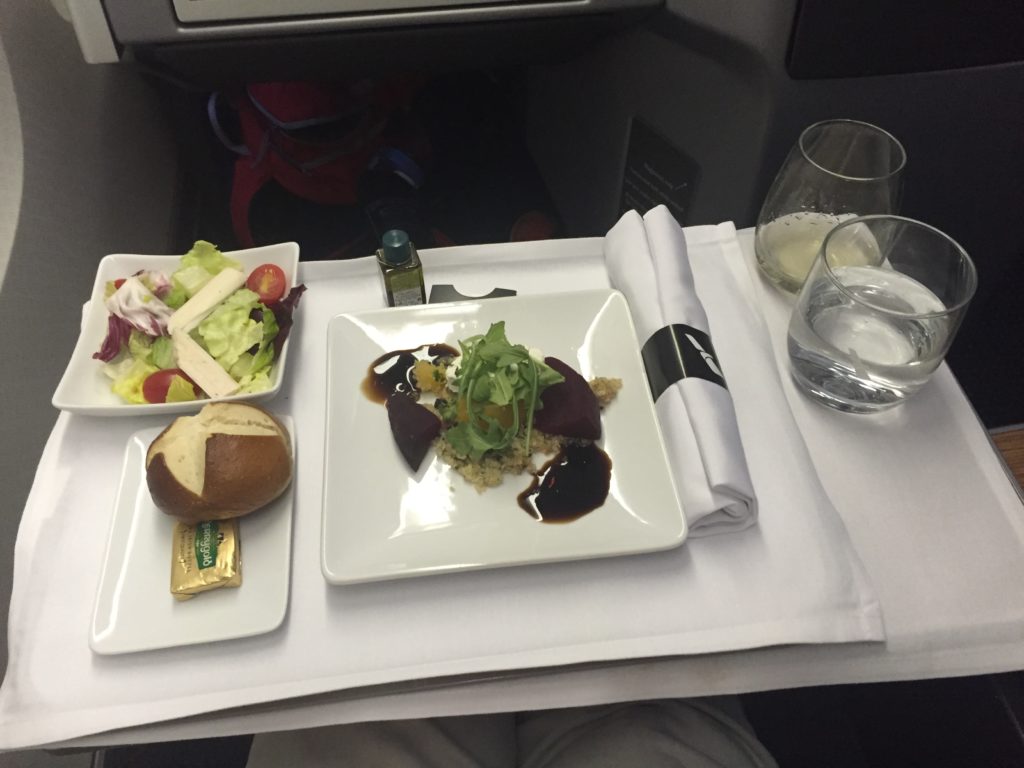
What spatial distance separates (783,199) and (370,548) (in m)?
0.49

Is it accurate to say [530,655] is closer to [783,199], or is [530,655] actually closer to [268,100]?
[783,199]

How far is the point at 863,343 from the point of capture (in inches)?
24.6

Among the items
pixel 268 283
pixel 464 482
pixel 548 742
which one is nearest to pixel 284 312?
pixel 268 283

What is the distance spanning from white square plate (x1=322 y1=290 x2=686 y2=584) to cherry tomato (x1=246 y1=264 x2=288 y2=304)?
7 cm

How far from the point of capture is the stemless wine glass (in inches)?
26.6

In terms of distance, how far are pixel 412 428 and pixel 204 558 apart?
0.58 feet

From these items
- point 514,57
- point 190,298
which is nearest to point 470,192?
point 514,57

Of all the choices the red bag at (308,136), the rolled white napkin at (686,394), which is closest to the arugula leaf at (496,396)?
the rolled white napkin at (686,394)

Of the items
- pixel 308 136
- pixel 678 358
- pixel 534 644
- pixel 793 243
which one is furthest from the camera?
pixel 308 136

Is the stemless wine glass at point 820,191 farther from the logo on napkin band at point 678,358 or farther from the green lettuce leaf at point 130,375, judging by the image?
the green lettuce leaf at point 130,375

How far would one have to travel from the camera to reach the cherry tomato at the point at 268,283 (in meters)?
0.69

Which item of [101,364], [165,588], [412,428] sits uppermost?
[101,364]

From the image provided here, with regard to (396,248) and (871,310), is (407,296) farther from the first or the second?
(871,310)

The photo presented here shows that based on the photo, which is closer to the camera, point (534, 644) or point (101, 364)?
point (534, 644)
